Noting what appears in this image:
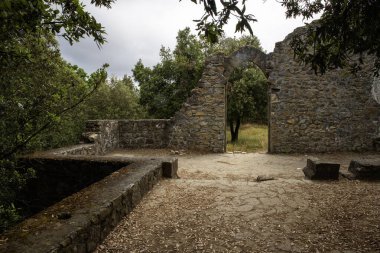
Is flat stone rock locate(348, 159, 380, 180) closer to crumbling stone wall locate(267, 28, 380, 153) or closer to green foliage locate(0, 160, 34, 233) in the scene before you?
crumbling stone wall locate(267, 28, 380, 153)

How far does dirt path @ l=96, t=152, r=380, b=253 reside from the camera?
2818 mm

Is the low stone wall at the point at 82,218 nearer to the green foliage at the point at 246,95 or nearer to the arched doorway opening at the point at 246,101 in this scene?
the arched doorway opening at the point at 246,101

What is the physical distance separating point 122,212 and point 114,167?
177cm

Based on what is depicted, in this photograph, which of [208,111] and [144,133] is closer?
[208,111]

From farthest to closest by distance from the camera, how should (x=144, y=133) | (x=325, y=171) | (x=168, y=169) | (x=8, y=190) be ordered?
1. (x=144, y=133)
2. (x=325, y=171)
3. (x=168, y=169)
4. (x=8, y=190)

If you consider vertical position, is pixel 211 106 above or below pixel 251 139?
above

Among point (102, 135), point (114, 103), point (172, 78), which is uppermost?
point (172, 78)

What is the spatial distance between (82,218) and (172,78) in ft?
44.4

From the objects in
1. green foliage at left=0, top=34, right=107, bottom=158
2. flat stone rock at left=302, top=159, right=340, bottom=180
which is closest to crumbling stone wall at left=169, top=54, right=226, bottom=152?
flat stone rock at left=302, top=159, right=340, bottom=180

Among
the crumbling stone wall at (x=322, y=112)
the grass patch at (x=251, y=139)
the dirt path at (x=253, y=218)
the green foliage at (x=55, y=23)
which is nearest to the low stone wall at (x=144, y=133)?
the grass patch at (x=251, y=139)

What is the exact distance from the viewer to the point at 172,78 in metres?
15.6

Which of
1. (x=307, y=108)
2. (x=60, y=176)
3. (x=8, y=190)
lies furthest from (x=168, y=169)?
(x=307, y=108)

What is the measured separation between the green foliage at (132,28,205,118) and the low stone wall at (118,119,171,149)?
15.9 ft

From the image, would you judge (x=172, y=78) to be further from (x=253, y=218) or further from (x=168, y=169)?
(x=253, y=218)
